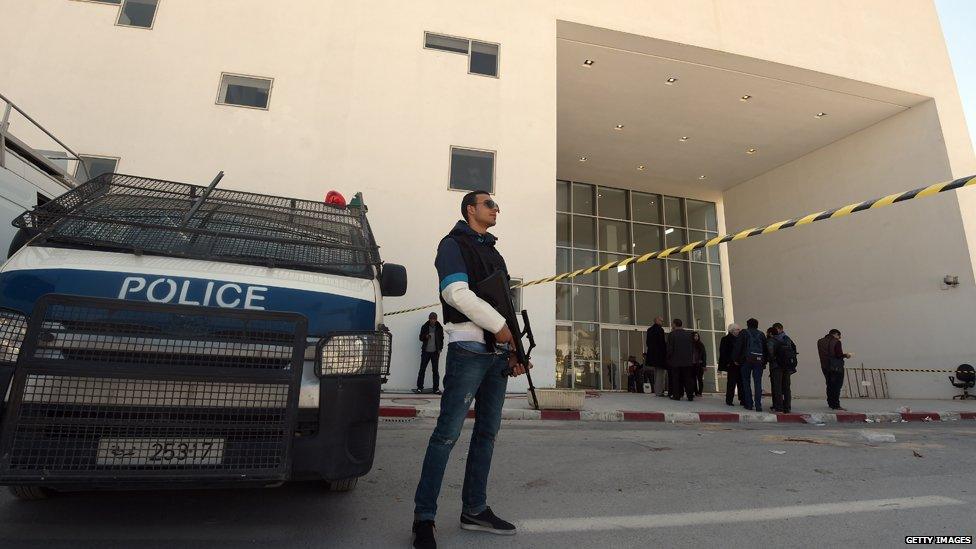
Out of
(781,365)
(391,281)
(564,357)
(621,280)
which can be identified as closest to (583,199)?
(621,280)

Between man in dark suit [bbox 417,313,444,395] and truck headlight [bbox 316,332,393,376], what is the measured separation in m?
7.14

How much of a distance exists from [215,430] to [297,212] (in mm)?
2030

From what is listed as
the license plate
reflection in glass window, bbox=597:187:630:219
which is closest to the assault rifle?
the license plate

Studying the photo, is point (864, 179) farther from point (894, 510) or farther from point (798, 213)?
point (894, 510)

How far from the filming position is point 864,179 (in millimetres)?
16281

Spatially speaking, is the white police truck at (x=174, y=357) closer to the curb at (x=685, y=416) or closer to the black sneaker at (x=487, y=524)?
the black sneaker at (x=487, y=524)

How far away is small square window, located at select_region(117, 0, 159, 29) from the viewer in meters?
11.1

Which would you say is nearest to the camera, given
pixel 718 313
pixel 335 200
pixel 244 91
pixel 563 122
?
pixel 335 200

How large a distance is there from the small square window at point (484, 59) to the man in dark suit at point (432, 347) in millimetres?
6397

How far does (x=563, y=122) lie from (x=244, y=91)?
391 inches

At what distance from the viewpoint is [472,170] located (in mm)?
11688

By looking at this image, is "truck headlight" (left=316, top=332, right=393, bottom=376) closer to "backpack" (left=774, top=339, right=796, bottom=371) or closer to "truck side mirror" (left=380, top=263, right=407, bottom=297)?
"truck side mirror" (left=380, top=263, right=407, bottom=297)

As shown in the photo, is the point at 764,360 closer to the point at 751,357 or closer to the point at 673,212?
the point at 751,357

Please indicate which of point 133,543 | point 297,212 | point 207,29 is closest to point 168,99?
point 207,29
